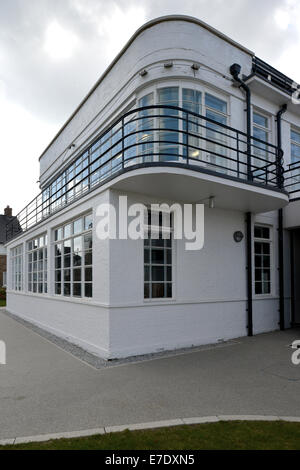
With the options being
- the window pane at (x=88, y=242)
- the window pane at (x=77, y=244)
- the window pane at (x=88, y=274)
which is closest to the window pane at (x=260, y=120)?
the window pane at (x=88, y=242)

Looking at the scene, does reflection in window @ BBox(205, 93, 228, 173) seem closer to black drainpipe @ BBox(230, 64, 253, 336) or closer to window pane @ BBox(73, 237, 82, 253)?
black drainpipe @ BBox(230, 64, 253, 336)

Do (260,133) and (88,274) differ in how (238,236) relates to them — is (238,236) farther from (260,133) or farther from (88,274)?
(88,274)

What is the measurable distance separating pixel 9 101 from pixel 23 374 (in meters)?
8.54

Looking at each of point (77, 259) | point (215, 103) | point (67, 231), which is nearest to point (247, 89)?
point (215, 103)

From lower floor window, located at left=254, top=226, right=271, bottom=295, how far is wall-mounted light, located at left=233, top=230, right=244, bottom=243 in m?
0.84

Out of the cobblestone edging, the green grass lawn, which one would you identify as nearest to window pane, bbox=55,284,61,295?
the cobblestone edging

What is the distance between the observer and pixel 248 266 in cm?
891

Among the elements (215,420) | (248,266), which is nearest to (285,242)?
(248,266)

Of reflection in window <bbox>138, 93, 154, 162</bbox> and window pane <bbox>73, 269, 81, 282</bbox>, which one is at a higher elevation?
reflection in window <bbox>138, 93, 154, 162</bbox>

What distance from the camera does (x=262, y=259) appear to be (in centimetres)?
962

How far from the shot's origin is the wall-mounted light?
8742mm

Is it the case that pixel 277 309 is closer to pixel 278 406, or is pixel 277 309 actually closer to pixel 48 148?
pixel 278 406

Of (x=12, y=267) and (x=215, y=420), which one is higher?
(x=12, y=267)

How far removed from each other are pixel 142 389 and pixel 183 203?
4360 mm
